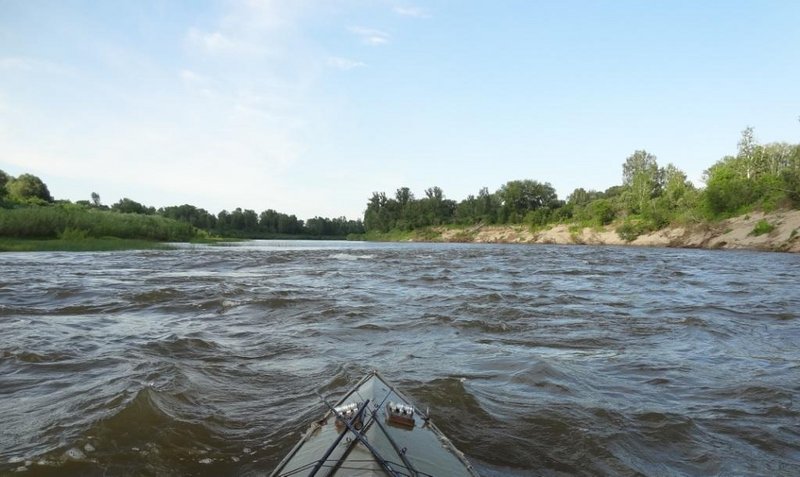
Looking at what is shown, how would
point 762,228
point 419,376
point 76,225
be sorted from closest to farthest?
point 419,376, point 762,228, point 76,225

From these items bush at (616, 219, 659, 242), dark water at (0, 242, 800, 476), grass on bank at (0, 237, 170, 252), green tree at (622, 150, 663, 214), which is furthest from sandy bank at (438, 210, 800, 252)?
grass on bank at (0, 237, 170, 252)

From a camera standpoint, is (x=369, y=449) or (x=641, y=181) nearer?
(x=369, y=449)

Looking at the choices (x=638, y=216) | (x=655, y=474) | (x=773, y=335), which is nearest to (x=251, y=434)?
(x=655, y=474)

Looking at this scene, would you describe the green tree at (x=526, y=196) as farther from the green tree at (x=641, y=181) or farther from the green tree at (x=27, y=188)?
the green tree at (x=27, y=188)

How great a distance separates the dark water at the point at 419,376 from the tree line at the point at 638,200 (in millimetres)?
42988

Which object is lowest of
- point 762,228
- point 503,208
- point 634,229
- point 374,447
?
point 374,447

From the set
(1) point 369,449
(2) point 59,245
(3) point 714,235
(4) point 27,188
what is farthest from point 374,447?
(4) point 27,188

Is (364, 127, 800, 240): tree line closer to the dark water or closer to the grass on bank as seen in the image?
the dark water

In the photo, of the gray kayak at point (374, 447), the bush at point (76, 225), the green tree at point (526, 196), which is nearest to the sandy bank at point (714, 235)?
the green tree at point (526, 196)

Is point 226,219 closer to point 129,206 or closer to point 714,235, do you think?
point 129,206

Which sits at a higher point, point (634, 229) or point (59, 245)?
point (634, 229)

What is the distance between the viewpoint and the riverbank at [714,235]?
37.0m

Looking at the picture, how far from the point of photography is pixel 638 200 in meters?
72.9

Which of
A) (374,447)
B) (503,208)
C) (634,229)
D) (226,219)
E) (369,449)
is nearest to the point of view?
(369,449)
